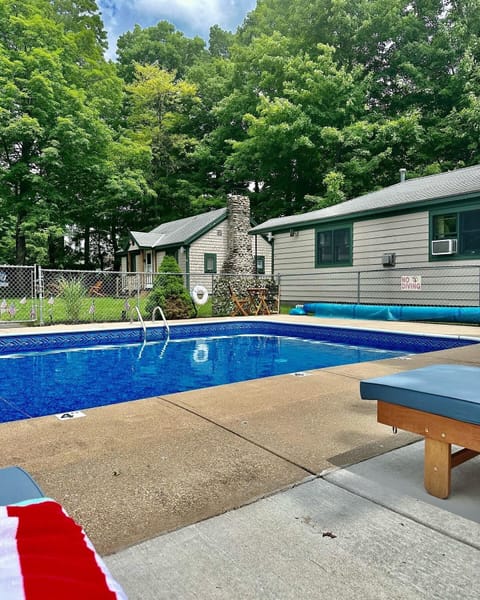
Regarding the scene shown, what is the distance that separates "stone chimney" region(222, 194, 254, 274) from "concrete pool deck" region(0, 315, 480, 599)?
13718mm

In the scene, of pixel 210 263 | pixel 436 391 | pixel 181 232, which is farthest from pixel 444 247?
pixel 181 232

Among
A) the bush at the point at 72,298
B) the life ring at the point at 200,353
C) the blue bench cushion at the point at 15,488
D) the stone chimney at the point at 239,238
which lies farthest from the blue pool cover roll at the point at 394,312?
the blue bench cushion at the point at 15,488

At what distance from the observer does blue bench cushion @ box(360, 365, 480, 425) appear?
165cm

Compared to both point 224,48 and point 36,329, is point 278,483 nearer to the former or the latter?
point 36,329

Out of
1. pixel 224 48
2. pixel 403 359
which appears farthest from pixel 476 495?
pixel 224 48

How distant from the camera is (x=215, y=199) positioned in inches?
955

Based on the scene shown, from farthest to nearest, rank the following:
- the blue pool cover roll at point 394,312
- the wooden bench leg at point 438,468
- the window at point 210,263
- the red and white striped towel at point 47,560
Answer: the window at point 210,263 → the blue pool cover roll at point 394,312 → the wooden bench leg at point 438,468 → the red and white striped towel at point 47,560

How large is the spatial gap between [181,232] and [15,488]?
18.9 meters

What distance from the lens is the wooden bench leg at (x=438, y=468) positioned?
179cm

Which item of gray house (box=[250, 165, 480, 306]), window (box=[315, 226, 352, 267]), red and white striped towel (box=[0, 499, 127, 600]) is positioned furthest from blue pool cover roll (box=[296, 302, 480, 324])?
red and white striped towel (box=[0, 499, 127, 600])

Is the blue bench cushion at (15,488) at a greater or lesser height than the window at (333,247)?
lesser

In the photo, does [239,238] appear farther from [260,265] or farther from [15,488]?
[15,488]

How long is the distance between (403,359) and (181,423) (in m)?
3.41

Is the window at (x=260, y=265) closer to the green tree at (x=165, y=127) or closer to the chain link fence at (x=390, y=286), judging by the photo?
the chain link fence at (x=390, y=286)
